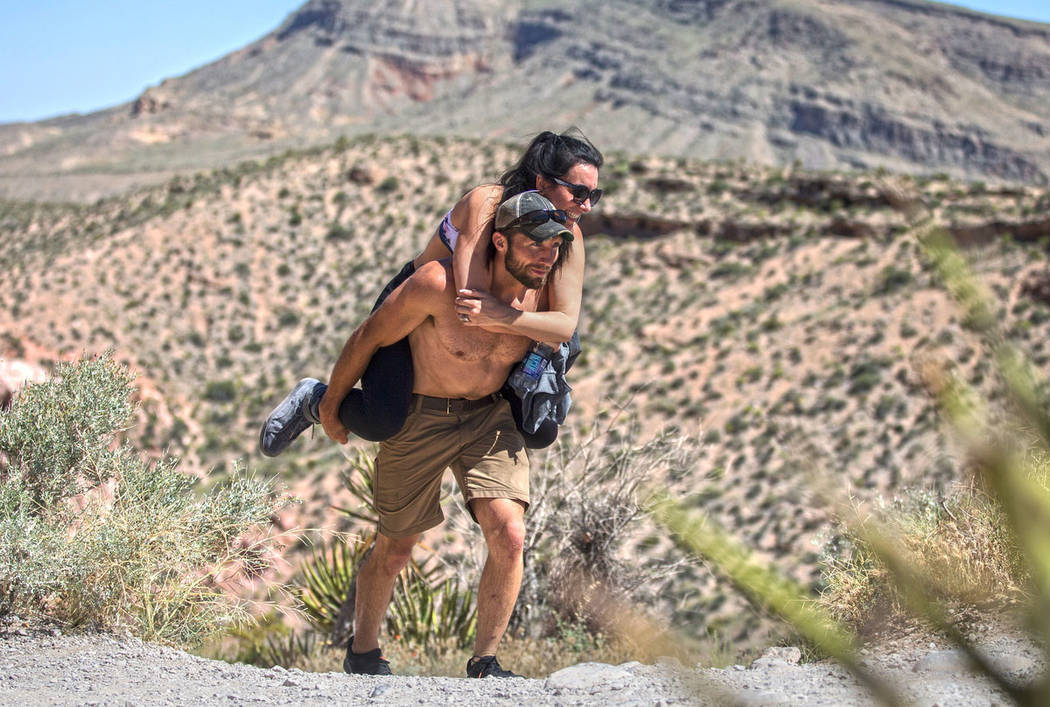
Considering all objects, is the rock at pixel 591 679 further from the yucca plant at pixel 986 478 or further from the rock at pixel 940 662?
the yucca plant at pixel 986 478

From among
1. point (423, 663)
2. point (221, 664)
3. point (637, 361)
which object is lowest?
point (637, 361)

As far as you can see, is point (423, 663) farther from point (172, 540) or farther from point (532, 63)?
point (532, 63)

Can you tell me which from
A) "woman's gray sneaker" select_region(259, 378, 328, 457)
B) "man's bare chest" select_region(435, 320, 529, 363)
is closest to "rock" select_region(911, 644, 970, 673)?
"man's bare chest" select_region(435, 320, 529, 363)

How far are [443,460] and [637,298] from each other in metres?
19.3

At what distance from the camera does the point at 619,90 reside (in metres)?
92.6

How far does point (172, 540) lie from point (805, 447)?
292cm

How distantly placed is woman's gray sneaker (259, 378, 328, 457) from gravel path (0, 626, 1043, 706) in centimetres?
78

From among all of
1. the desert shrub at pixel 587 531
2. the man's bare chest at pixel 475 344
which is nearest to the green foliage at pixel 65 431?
the man's bare chest at pixel 475 344

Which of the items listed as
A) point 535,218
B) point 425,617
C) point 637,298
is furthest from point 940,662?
point 637,298

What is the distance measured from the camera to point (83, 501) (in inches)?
149

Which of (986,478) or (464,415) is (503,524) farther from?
(986,478)

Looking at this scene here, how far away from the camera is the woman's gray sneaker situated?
3495 mm

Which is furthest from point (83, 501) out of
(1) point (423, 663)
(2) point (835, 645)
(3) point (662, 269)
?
(3) point (662, 269)

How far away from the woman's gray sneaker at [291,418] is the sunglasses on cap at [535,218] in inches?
38.7
